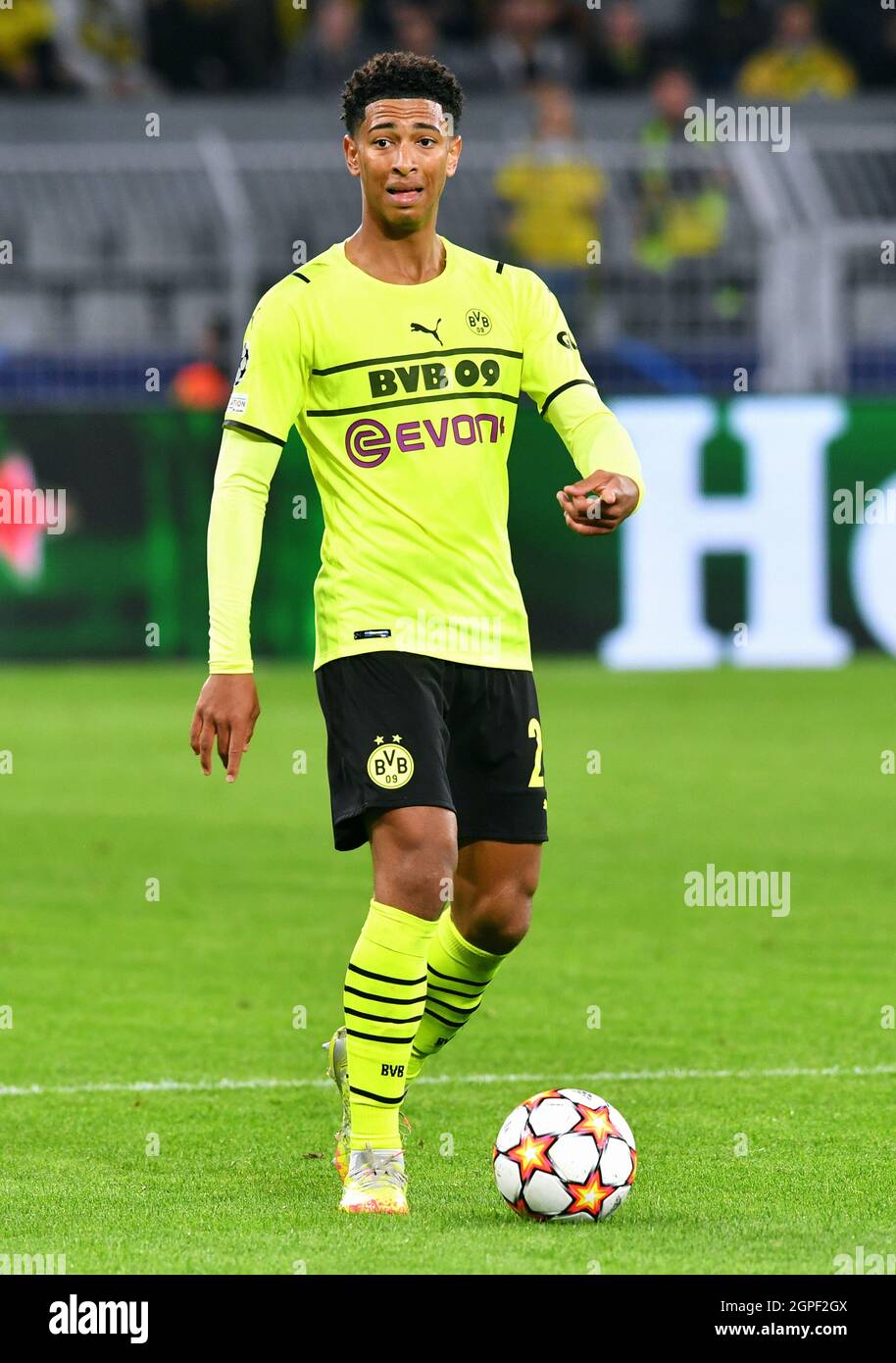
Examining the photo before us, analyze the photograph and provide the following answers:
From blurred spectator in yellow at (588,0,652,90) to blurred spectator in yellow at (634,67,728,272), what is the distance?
4.82 metres

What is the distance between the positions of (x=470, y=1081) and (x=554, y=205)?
1214cm

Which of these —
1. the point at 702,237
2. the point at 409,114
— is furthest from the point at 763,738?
the point at 409,114

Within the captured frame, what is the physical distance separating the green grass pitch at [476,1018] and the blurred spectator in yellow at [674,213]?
4195 millimetres

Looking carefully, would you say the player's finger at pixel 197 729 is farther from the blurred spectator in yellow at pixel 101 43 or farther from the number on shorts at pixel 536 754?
the blurred spectator in yellow at pixel 101 43

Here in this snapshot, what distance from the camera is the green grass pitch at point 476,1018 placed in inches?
190

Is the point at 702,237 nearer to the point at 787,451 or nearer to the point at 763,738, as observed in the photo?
the point at 787,451

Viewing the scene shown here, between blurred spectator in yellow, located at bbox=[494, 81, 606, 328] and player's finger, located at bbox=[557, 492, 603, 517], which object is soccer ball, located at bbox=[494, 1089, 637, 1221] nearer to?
player's finger, located at bbox=[557, 492, 603, 517]

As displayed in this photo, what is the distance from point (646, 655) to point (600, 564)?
712 mm

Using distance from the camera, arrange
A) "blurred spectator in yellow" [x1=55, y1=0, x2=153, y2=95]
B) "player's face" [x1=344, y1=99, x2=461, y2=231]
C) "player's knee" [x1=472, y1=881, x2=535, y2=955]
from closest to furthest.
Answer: "player's face" [x1=344, y1=99, x2=461, y2=231], "player's knee" [x1=472, y1=881, x2=535, y2=955], "blurred spectator in yellow" [x1=55, y1=0, x2=153, y2=95]

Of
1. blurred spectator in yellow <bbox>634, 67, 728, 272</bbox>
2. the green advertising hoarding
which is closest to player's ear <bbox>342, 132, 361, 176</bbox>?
the green advertising hoarding

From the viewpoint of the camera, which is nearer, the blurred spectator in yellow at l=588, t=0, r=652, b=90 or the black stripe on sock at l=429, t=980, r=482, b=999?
the black stripe on sock at l=429, t=980, r=482, b=999

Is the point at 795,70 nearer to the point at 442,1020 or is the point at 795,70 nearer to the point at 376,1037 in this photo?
the point at 442,1020

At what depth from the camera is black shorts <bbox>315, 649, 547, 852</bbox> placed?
16.5 ft

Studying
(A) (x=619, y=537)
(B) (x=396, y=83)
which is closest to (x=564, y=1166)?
(B) (x=396, y=83)
